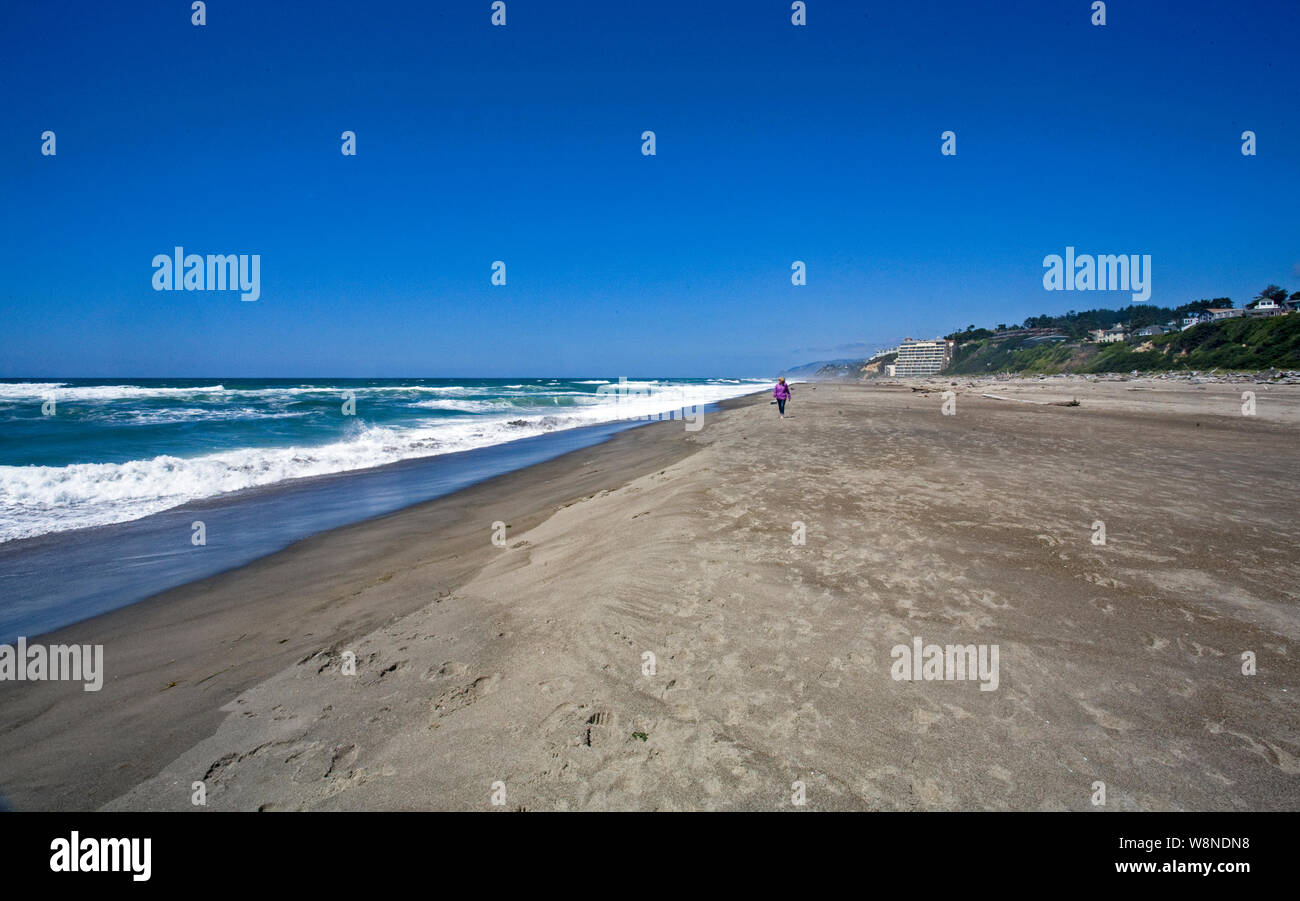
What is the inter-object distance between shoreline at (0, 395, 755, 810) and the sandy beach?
31 mm

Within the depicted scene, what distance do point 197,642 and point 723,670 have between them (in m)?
5.36

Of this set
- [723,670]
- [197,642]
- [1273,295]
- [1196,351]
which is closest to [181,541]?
[197,642]

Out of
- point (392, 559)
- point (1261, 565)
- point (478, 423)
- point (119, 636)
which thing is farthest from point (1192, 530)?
point (478, 423)

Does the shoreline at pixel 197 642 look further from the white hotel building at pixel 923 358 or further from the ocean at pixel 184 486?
the white hotel building at pixel 923 358

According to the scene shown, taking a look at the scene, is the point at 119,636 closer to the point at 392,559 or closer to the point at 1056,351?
the point at 392,559

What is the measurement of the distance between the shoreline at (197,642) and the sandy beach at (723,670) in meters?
0.03

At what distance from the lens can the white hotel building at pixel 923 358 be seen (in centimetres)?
13650

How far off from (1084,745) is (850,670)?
4.21 ft

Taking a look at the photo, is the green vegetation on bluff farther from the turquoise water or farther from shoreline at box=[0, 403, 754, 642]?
shoreline at box=[0, 403, 754, 642]

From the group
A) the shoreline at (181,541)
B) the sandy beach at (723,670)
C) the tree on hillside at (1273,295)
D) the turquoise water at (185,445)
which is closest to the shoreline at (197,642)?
the sandy beach at (723,670)

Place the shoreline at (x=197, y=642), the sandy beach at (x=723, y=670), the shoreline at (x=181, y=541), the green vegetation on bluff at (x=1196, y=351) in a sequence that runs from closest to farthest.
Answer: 1. the sandy beach at (x=723, y=670)
2. the shoreline at (x=197, y=642)
3. the shoreline at (x=181, y=541)
4. the green vegetation on bluff at (x=1196, y=351)

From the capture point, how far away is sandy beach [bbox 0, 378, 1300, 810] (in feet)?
9.25

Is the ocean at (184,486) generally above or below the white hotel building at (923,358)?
below

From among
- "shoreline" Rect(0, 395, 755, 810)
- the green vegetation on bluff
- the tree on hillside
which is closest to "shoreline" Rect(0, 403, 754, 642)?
"shoreline" Rect(0, 395, 755, 810)
